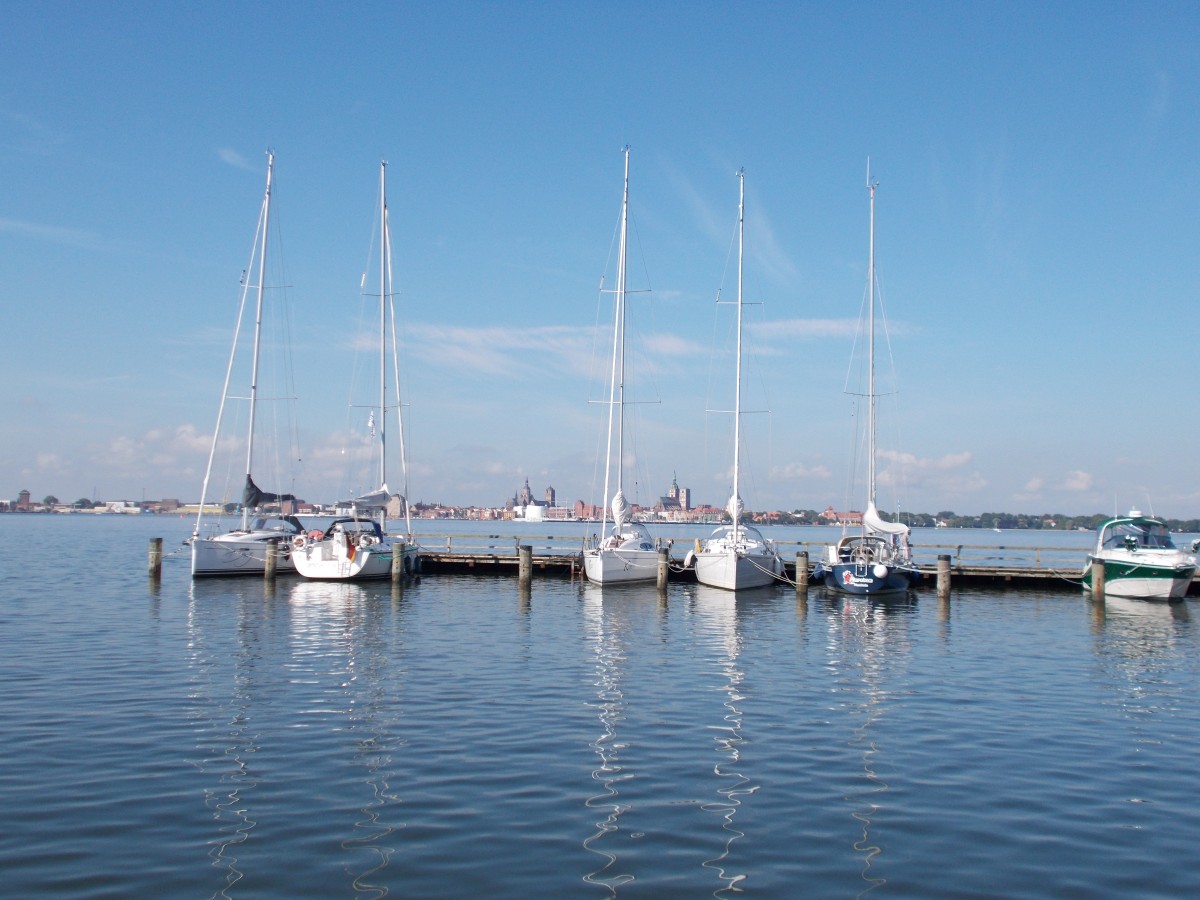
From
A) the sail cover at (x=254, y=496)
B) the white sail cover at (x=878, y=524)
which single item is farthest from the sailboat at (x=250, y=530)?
the white sail cover at (x=878, y=524)

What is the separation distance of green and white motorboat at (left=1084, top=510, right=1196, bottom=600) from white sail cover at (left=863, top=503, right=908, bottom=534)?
326 inches

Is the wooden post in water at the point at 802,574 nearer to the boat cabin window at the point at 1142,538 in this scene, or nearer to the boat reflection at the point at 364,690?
the boat cabin window at the point at 1142,538

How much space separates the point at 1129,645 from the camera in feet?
93.5

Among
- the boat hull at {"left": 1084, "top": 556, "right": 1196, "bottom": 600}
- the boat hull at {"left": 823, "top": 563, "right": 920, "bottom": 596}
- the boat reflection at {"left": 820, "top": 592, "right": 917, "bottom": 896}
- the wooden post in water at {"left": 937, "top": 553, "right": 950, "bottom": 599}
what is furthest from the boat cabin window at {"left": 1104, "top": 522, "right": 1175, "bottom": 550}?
the boat reflection at {"left": 820, "top": 592, "right": 917, "bottom": 896}

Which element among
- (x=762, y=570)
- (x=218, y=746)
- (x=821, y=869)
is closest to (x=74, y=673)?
(x=218, y=746)

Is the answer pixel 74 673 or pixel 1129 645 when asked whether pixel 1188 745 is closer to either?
pixel 1129 645

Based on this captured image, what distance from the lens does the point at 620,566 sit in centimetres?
4459

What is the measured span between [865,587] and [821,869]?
3394 cm

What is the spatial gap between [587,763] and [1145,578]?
36.2 m

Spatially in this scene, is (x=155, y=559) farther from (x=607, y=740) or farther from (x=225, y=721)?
(x=607, y=740)

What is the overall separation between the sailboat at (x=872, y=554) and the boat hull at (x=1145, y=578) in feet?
26.4

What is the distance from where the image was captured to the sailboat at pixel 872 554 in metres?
42.8

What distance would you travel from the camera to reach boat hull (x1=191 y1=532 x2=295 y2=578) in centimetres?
4600

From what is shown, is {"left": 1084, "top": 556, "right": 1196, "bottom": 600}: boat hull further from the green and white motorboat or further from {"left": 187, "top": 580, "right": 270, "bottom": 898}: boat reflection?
{"left": 187, "top": 580, "right": 270, "bottom": 898}: boat reflection
